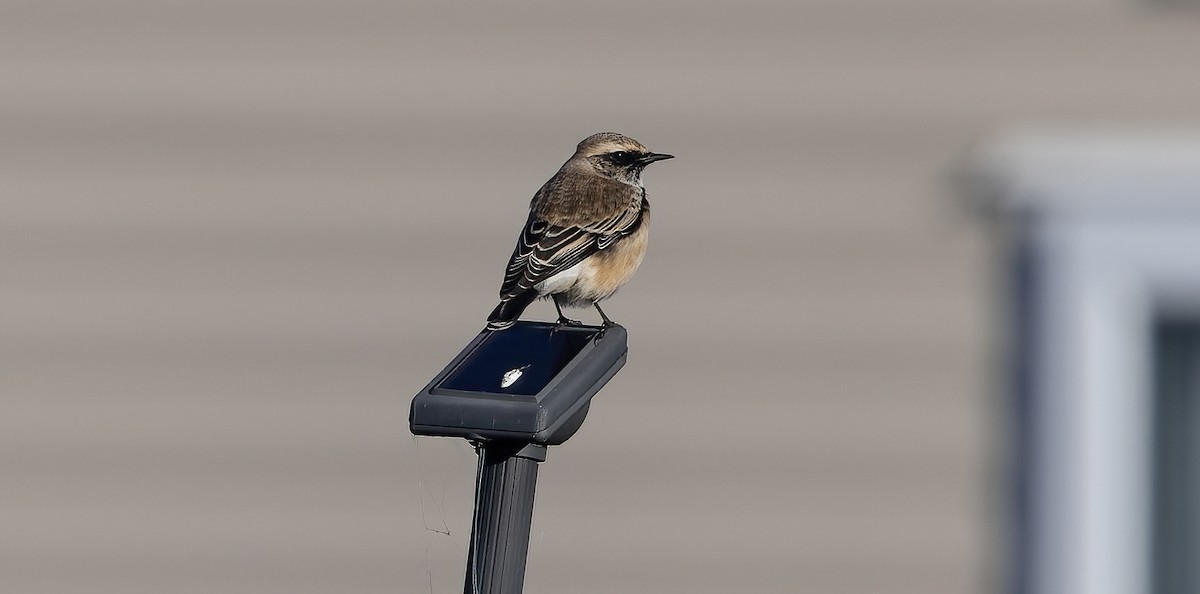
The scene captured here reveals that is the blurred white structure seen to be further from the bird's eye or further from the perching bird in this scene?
the perching bird

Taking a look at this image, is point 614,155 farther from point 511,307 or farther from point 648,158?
point 511,307

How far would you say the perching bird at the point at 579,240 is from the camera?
4430 mm

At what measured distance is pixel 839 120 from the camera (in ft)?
18.6

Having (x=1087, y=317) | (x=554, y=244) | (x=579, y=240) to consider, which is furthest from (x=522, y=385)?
(x=1087, y=317)

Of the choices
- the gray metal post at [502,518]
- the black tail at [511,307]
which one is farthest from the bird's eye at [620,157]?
the gray metal post at [502,518]

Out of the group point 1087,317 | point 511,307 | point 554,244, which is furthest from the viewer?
point 1087,317

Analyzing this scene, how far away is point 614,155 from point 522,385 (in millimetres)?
2751

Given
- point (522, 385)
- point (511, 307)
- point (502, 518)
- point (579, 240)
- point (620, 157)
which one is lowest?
point (502, 518)

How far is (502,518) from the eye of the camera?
8.46 feet

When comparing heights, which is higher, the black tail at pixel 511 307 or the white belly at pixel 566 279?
the white belly at pixel 566 279

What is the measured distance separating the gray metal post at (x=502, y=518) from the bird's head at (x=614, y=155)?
271 cm

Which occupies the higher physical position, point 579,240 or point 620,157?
point 620,157

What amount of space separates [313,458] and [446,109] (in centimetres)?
131

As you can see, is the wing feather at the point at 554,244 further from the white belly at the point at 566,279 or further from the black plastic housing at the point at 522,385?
the black plastic housing at the point at 522,385
